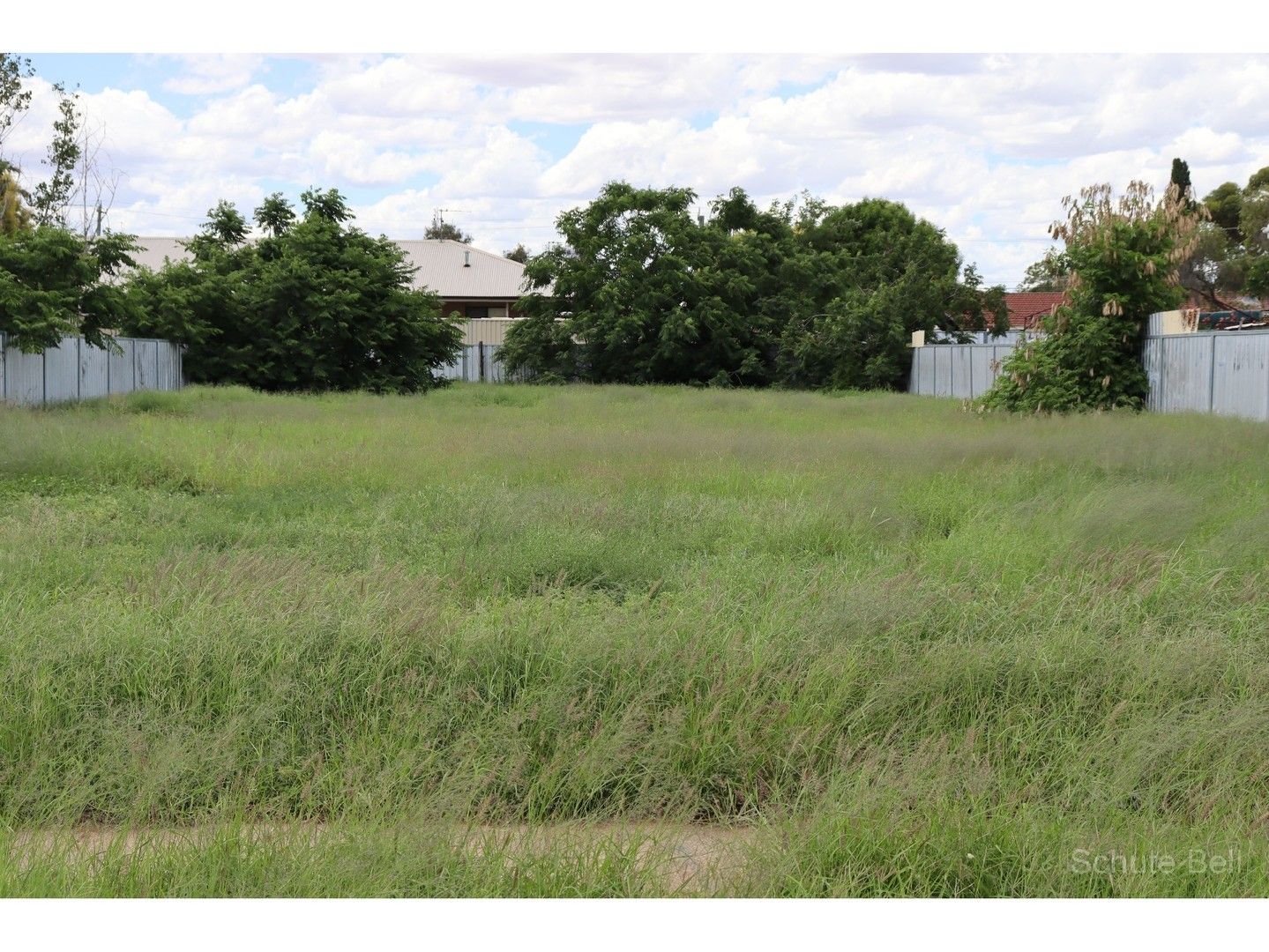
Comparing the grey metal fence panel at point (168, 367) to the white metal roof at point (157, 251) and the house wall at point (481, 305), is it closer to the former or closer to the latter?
the white metal roof at point (157, 251)

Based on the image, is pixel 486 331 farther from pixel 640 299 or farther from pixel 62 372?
pixel 62 372

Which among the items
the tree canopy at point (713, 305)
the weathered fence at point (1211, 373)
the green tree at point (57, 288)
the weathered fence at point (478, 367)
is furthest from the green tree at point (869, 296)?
the green tree at point (57, 288)

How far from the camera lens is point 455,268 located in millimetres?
55156

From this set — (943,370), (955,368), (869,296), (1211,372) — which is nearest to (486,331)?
(869,296)

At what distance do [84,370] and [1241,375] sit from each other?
66.5ft

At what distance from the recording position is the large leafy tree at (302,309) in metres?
28.7

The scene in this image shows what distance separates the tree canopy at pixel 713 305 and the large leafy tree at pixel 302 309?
440cm

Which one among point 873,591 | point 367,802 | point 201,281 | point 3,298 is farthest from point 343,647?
point 201,281

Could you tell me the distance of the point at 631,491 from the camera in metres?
9.97

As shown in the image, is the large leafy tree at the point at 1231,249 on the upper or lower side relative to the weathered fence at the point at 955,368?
upper

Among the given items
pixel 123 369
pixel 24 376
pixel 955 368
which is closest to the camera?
pixel 24 376

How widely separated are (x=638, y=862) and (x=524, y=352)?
105 ft

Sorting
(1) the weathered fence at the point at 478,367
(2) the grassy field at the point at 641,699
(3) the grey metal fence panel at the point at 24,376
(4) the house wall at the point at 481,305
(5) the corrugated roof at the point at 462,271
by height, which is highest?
(5) the corrugated roof at the point at 462,271

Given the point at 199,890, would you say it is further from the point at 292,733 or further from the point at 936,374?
the point at 936,374
